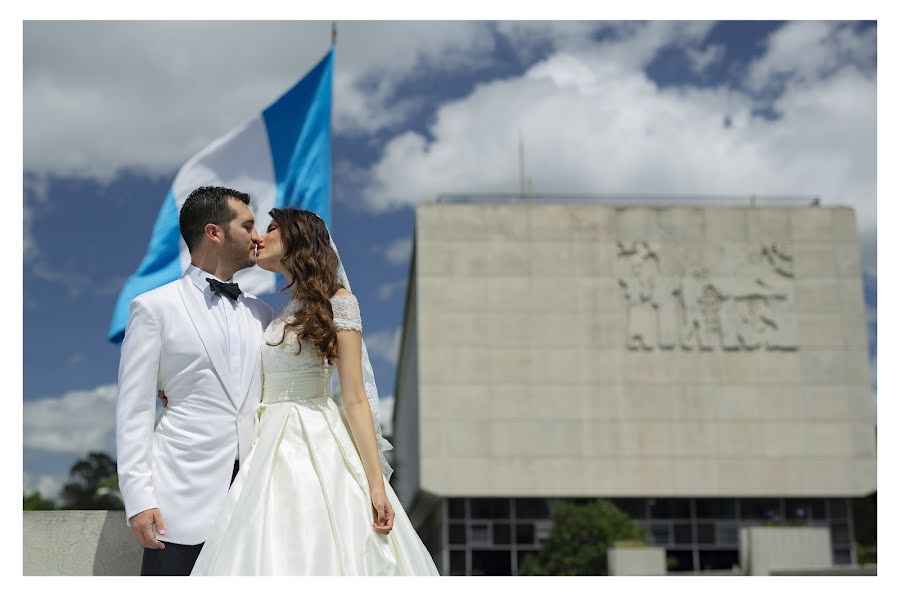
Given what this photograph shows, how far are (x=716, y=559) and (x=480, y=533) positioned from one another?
8682mm

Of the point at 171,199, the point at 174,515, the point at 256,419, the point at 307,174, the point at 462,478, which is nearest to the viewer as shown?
the point at 174,515

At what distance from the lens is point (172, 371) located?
13.4 feet

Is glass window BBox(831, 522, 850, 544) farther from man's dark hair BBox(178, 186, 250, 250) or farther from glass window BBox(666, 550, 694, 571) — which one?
man's dark hair BBox(178, 186, 250, 250)

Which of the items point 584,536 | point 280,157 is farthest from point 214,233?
point 584,536

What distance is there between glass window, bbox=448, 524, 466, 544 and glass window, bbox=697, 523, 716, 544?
8552 mm

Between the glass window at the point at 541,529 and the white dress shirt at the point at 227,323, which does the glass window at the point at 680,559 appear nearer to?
the glass window at the point at 541,529

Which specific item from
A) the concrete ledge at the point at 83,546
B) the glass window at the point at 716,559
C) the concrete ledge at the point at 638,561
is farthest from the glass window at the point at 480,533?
the concrete ledge at the point at 83,546

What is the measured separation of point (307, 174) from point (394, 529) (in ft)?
29.2

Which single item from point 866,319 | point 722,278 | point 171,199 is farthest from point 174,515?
point 866,319

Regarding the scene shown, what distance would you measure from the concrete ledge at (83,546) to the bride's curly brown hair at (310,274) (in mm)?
1417

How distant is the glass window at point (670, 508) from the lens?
3447 centimetres

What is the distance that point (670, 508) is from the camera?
34500 millimetres

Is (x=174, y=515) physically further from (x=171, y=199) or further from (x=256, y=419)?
(x=171, y=199)

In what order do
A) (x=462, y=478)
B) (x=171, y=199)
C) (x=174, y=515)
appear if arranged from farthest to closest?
(x=462, y=478)
(x=171, y=199)
(x=174, y=515)
